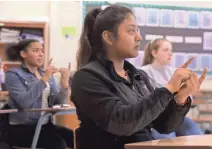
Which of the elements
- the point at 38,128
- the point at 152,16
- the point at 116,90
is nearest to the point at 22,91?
the point at 38,128

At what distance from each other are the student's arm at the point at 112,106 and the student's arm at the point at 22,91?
1370 mm

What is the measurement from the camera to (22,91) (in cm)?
269

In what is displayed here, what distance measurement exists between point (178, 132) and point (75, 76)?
1367mm

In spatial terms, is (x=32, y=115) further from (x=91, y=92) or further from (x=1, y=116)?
(x=91, y=92)

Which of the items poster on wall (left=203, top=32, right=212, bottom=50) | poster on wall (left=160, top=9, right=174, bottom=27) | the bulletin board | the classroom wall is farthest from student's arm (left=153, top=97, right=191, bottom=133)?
poster on wall (left=203, top=32, right=212, bottom=50)

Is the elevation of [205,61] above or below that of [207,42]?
below

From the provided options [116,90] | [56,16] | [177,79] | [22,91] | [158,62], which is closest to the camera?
[177,79]

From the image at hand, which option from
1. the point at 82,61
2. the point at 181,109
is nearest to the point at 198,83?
the point at 181,109

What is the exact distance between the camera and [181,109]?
136cm

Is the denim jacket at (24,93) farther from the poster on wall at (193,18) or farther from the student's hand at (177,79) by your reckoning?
the poster on wall at (193,18)

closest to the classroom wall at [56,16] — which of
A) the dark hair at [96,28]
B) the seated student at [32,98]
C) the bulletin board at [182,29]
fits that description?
the bulletin board at [182,29]

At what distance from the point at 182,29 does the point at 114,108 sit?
13.0 feet

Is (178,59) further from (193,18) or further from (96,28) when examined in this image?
(96,28)

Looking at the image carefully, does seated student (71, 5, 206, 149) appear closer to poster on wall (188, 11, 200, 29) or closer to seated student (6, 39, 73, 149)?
seated student (6, 39, 73, 149)
